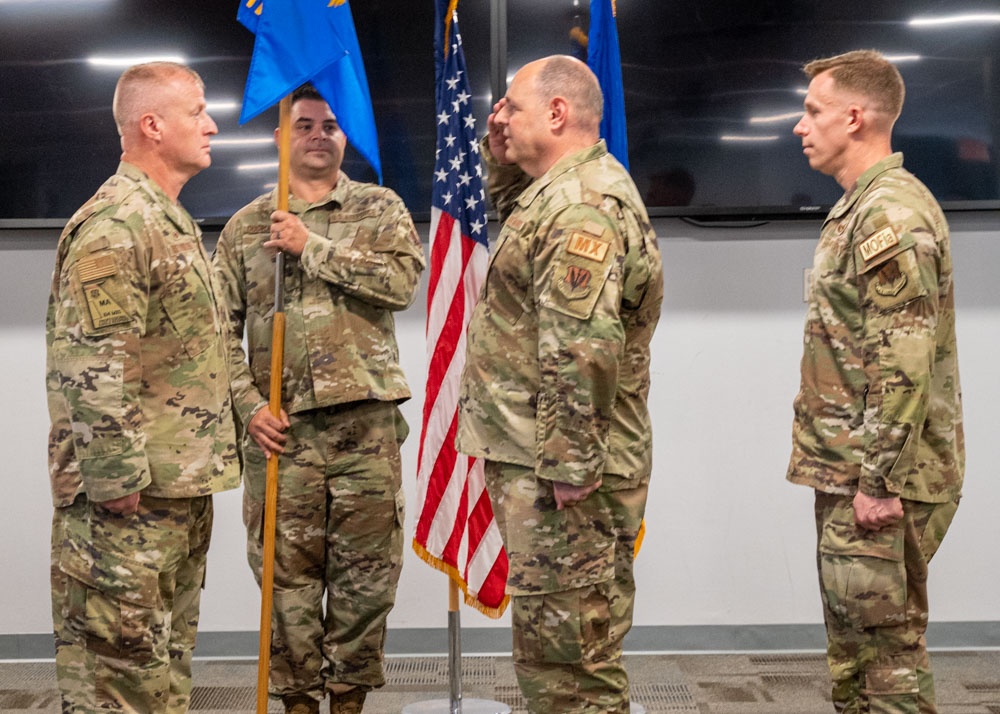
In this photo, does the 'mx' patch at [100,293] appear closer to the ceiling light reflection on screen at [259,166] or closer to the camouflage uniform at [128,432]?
the camouflage uniform at [128,432]

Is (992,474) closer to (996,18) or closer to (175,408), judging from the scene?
(996,18)

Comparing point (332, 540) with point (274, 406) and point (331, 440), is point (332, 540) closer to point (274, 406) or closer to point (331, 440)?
point (331, 440)

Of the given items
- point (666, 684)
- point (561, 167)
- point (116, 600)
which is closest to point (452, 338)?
point (561, 167)

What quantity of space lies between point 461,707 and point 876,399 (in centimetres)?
169

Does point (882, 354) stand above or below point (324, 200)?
below

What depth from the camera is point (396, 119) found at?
12.3 feet

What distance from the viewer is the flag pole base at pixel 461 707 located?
3.29m

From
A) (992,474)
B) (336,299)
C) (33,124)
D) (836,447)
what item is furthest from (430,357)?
(992,474)

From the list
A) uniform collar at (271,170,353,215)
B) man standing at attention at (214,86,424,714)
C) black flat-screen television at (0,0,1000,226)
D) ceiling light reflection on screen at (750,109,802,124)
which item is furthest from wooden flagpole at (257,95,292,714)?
ceiling light reflection on screen at (750,109,802,124)

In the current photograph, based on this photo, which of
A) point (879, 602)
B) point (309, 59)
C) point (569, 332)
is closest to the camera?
point (569, 332)

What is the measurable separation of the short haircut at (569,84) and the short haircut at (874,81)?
59 cm

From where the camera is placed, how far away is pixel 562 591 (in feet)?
7.60

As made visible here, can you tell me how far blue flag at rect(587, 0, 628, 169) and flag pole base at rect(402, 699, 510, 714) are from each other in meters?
1.72

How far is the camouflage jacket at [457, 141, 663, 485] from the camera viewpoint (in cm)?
224
